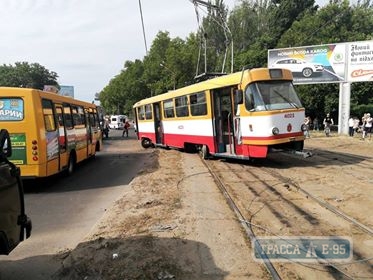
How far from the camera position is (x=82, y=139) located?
17203 mm

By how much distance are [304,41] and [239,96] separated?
41.1m

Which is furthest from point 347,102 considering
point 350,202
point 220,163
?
point 350,202

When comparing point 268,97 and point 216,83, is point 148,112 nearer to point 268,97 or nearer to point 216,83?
point 216,83

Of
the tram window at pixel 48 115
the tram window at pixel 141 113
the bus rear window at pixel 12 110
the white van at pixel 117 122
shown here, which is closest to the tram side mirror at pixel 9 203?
the bus rear window at pixel 12 110

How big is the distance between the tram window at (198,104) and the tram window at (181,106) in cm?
69

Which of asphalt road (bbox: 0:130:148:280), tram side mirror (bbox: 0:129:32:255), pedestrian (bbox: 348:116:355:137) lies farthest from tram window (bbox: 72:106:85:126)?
pedestrian (bbox: 348:116:355:137)

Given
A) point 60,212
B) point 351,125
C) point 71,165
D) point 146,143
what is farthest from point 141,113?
point 60,212

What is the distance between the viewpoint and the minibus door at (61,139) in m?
13.4

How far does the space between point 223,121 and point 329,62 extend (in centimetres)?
1937

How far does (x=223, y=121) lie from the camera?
1537 cm

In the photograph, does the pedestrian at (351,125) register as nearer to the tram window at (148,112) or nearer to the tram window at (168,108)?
the tram window at (148,112)

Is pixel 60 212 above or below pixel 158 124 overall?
below

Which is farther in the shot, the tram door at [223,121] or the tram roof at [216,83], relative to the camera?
the tram door at [223,121]

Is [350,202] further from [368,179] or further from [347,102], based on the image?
[347,102]
